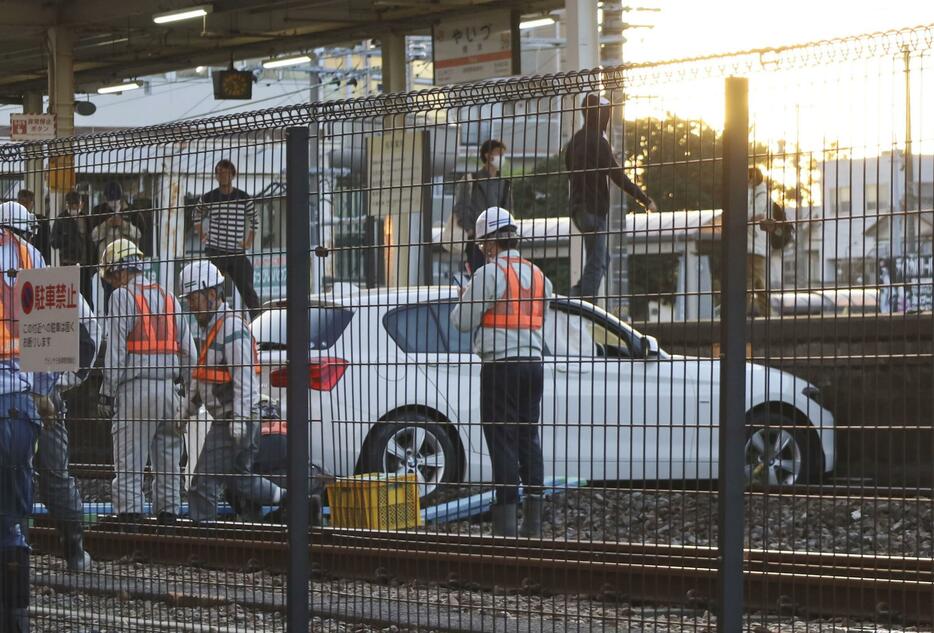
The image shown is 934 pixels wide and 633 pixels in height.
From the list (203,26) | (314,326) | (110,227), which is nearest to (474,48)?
(203,26)

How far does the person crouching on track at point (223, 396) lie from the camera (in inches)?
243

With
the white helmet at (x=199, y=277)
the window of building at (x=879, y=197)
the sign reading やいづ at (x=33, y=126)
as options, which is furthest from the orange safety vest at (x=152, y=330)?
the sign reading やいづ at (x=33, y=126)

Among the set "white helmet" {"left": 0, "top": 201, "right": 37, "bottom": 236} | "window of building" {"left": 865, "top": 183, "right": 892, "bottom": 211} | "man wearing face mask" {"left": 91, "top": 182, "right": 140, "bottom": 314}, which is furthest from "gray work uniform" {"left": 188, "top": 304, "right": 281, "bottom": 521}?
"window of building" {"left": 865, "top": 183, "right": 892, "bottom": 211}

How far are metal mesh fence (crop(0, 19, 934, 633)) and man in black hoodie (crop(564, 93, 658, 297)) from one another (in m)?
0.01

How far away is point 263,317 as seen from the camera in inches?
255

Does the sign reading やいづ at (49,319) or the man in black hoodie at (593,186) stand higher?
the man in black hoodie at (593,186)

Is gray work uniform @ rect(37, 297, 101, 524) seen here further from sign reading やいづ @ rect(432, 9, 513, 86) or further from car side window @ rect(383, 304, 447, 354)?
sign reading やいづ @ rect(432, 9, 513, 86)

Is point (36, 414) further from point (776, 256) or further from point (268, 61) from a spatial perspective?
point (268, 61)

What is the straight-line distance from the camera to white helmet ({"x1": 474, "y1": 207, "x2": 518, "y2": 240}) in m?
5.51

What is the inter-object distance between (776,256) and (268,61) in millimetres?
24540

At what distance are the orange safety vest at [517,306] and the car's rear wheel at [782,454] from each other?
891 mm

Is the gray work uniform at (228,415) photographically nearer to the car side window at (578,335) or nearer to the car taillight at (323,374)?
the car taillight at (323,374)

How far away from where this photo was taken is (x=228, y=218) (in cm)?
627

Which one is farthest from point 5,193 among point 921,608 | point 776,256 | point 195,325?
point 921,608
